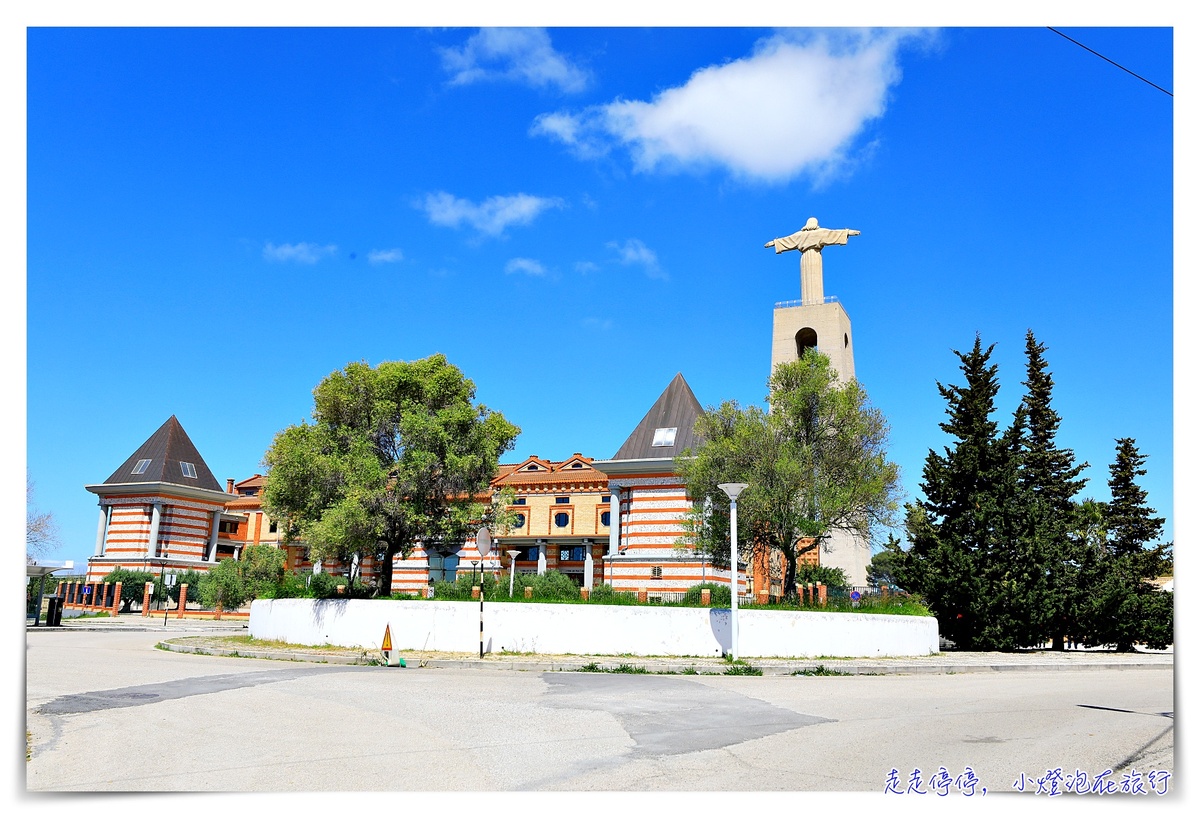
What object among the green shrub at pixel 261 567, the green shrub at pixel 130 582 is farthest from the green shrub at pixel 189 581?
the green shrub at pixel 261 567

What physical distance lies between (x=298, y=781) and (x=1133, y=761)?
26.6 ft

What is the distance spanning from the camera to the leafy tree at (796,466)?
22.9 m

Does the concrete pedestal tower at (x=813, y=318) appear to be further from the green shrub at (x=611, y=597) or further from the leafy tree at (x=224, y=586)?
the leafy tree at (x=224, y=586)

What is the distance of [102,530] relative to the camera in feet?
160

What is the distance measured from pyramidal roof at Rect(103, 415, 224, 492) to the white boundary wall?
32013 mm

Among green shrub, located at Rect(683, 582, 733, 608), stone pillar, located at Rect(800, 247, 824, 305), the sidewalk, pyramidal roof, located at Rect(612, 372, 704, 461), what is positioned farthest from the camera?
stone pillar, located at Rect(800, 247, 824, 305)

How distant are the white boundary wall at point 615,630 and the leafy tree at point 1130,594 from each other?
35.6 ft

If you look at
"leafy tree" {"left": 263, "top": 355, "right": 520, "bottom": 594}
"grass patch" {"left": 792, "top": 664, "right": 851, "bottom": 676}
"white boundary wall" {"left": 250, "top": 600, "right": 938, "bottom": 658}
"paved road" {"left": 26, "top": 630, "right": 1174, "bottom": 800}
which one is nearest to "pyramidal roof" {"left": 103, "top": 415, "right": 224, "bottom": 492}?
"leafy tree" {"left": 263, "top": 355, "right": 520, "bottom": 594}

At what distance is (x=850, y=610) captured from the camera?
23.0m

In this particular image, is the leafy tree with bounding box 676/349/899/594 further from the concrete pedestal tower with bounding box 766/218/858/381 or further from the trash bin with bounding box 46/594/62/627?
the trash bin with bounding box 46/594/62/627

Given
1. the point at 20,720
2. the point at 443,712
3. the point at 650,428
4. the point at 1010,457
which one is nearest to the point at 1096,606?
the point at 1010,457

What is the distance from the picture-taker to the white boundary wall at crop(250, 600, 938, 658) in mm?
20844

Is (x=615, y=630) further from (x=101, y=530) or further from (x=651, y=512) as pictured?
(x=101, y=530)

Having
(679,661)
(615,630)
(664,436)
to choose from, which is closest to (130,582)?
(664,436)
